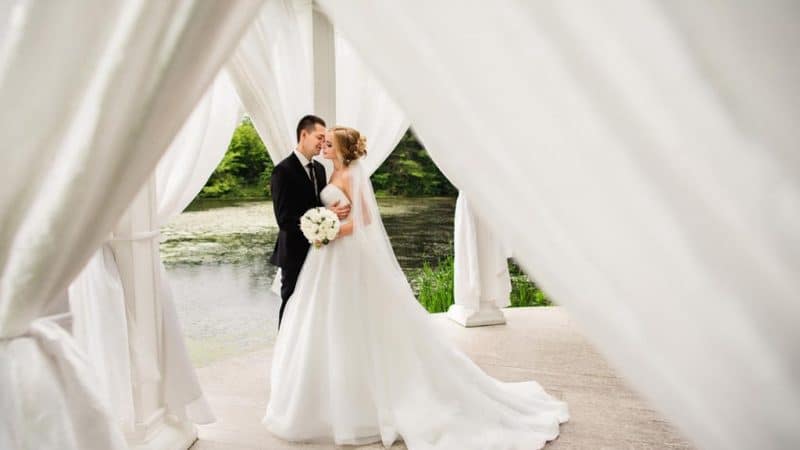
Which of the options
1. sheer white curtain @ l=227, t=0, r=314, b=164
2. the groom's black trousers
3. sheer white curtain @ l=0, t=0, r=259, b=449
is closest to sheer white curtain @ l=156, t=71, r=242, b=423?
sheer white curtain @ l=227, t=0, r=314, b=164

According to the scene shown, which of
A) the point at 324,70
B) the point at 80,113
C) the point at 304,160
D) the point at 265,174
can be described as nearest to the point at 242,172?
the point at 265,174

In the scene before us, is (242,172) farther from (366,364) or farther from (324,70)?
(366,364)

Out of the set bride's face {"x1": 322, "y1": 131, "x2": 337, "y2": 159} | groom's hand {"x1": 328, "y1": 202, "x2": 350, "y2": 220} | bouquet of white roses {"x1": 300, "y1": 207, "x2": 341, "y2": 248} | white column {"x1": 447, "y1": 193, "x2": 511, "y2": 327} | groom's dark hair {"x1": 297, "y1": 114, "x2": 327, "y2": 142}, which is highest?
groom's dark hair {"x1": 297, "y1": 114, "x2": 327, "y2": 142}

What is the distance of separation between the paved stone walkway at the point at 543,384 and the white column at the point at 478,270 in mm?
180

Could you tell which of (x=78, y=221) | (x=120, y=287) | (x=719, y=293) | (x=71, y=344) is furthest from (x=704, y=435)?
(x=120, y=287)

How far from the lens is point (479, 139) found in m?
0.95

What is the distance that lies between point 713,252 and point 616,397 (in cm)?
335

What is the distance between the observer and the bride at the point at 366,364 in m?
3.26

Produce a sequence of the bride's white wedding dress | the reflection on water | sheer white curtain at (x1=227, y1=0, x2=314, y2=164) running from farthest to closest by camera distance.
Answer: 1. the reflection on water
2. sheer white curtain at (x1=227, y1=0, x2=314, y2=164)
3. the bride's white wedding dress

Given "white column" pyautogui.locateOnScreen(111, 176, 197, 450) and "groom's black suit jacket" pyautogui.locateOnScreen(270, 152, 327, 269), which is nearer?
"white column" pyautogui.locateOnScreen(111, 176, 197, 450)

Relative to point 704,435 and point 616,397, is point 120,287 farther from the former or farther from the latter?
point 616,397

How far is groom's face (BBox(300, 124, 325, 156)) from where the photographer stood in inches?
146

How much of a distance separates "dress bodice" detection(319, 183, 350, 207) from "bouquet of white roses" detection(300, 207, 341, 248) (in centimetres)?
12

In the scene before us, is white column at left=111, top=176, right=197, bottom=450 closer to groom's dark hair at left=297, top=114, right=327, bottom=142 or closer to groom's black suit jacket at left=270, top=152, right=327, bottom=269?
groom's black suit jacket at left=270, top=152, right=327, bottom=269
